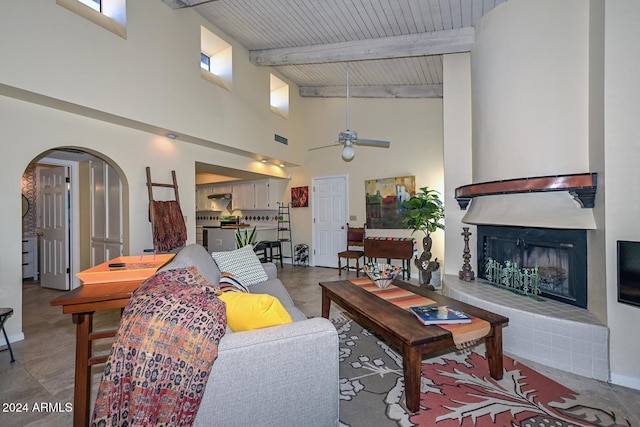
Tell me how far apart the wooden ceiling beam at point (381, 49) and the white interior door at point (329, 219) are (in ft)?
8.02

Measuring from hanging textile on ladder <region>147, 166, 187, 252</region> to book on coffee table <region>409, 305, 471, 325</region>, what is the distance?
3.08 meters

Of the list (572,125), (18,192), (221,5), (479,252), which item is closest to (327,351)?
(572,125)

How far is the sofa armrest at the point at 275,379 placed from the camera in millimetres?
1129

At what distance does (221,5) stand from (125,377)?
4.40 metres

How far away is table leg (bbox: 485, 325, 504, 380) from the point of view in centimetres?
194

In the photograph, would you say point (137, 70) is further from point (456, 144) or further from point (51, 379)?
point (456, 144)

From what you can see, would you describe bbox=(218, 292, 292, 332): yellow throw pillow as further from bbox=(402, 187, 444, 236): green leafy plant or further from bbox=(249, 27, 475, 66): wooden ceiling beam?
bbox=(249, 27, 475, 66): wooden ceiling beam

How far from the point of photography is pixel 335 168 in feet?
20.4

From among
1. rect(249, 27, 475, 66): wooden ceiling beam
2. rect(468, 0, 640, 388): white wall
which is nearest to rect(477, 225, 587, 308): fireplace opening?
rect(468, 0, 640, 388): white wall

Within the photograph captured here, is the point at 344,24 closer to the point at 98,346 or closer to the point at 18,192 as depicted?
the point at 18,192

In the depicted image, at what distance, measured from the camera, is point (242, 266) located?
2834 mm

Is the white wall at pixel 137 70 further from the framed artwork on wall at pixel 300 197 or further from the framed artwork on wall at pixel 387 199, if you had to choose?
the framed artwork on wall at pixel 387 199

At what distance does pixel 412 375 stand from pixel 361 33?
12.8 feet

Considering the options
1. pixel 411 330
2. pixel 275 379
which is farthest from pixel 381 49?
pixel 275 379
